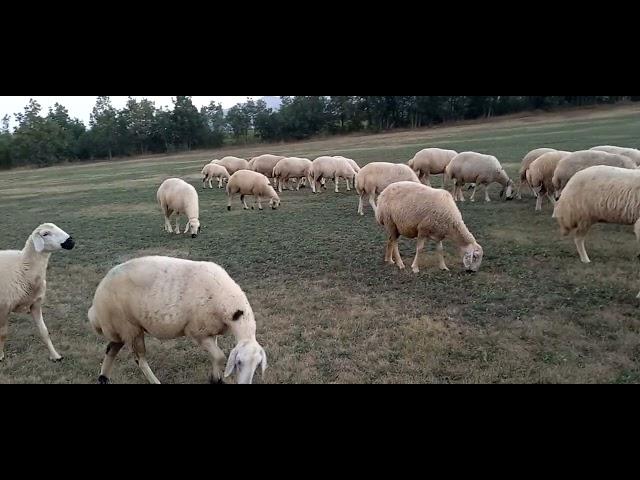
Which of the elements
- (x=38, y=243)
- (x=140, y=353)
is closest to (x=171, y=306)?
(x=140, y=353)

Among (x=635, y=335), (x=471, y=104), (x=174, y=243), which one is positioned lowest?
(x=635, y=335)

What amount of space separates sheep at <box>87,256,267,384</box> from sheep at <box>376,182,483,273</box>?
465 centimetres

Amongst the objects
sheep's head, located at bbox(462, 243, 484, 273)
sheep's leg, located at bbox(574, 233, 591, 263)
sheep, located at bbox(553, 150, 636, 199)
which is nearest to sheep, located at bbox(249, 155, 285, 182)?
sheep, located at bbox(553, 150, 636, 199)

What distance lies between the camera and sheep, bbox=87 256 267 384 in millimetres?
4328

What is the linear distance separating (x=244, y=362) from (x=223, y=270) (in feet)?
4.39

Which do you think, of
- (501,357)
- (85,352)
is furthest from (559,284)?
(85,352)

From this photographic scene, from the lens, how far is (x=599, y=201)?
7527 mm

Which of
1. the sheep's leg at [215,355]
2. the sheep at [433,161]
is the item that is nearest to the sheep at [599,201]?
the sheep's leg at [215,355]

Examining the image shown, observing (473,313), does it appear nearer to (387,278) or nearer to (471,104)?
(387,278)

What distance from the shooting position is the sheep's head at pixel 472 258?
7.74 m

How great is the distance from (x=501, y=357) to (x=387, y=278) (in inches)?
123

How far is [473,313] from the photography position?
248 inches

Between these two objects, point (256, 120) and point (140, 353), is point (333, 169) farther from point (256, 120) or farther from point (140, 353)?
point (256, 120)

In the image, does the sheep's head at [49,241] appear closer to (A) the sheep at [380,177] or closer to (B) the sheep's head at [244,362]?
(B) the sheep's head at [244,362]
